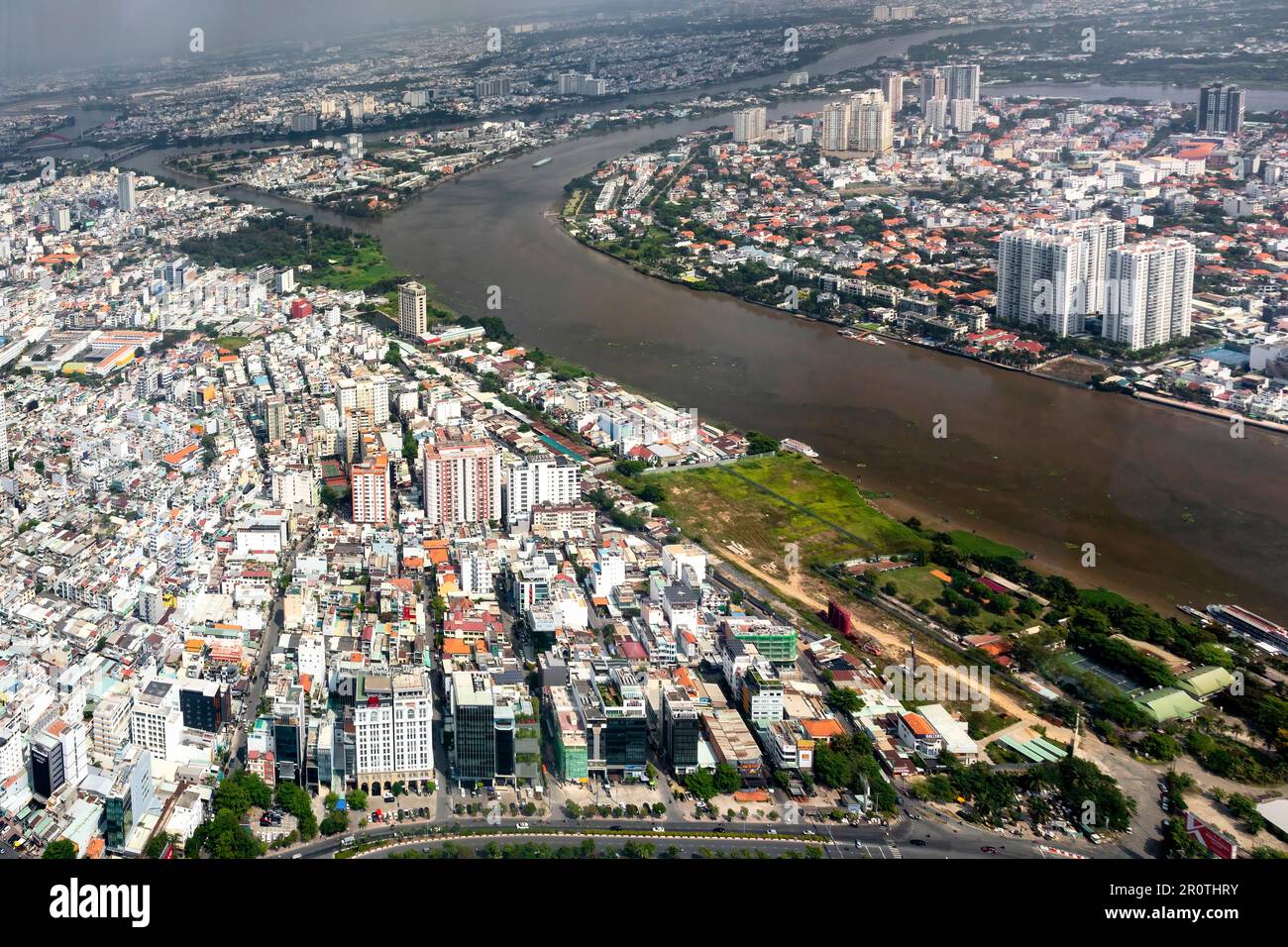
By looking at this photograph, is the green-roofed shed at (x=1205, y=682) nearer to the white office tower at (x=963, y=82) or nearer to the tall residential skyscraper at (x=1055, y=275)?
the tall residential skyscraper at (x=1055, y=275)

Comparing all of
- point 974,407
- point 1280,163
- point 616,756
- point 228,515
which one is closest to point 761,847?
point 616,756

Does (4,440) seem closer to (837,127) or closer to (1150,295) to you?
(1150,295)

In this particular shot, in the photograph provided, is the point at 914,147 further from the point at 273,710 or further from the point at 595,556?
the point at 273,710

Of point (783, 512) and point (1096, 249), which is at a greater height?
point (1096, 249)

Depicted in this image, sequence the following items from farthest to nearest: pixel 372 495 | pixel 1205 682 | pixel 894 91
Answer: pixel 894 91
pixel 372 495
pixel 1205 682

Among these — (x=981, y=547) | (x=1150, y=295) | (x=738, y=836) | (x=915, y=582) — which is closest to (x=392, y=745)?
(x=738, y=836)

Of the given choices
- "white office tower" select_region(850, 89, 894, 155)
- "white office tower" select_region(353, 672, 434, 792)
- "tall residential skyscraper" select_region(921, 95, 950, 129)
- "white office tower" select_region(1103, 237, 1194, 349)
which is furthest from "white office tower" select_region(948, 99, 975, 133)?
"white office tower" select_region(353, 672, 434, 792)

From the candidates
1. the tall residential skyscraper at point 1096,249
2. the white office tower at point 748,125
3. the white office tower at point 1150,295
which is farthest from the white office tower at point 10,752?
the white office tower at point 748,125
